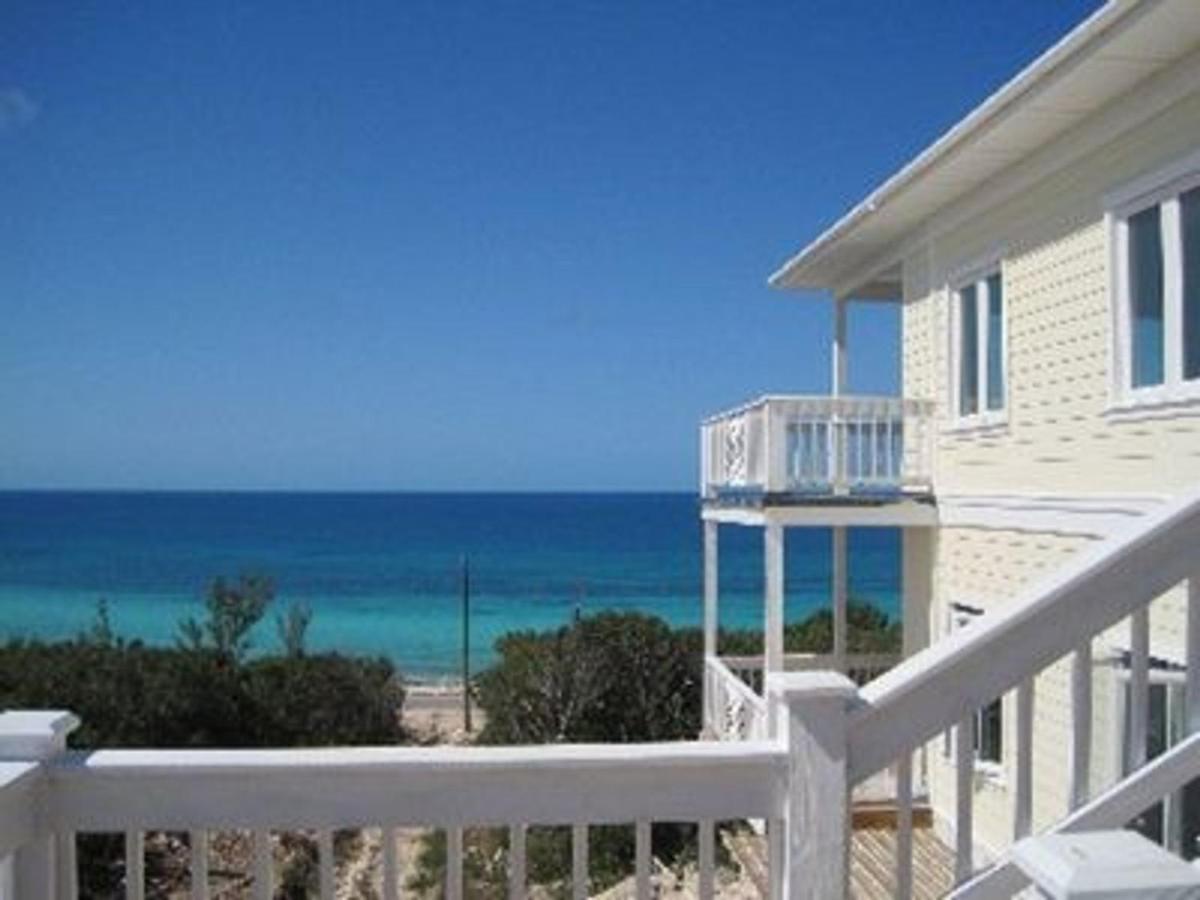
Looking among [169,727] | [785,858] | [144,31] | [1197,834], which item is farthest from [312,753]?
[144,31]

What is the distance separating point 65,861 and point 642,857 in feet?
4.03

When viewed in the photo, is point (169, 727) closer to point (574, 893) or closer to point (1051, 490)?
point (1051, 490)

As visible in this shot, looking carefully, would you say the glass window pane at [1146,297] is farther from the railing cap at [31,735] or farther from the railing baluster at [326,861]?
the railing cap at [31,735]

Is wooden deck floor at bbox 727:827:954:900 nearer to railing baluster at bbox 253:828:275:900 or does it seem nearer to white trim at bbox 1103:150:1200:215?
white trim at bbox 1103:150:1200:215

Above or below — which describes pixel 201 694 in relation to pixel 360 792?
below

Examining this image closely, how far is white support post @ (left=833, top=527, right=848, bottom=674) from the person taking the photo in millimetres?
15086

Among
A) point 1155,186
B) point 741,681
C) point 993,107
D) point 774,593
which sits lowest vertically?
point 741,681

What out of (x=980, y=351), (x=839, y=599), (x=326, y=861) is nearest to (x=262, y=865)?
(x=326, y=861)

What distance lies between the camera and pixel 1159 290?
8805mm

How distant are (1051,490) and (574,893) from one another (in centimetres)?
851

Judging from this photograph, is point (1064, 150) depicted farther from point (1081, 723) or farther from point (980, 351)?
point (1081, 723)

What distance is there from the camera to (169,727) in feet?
54.1

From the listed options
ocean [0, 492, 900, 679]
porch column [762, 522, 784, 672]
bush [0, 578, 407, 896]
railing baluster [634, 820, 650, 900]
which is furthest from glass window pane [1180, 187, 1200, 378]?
ocean [0, 492, 900, 679]

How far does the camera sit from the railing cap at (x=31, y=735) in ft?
8.68
